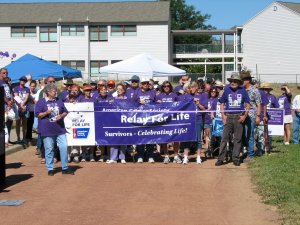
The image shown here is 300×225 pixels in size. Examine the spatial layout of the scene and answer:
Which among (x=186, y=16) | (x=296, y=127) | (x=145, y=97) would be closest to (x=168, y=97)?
(x=145, y=97)

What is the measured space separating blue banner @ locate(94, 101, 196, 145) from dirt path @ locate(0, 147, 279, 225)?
2.44 ft

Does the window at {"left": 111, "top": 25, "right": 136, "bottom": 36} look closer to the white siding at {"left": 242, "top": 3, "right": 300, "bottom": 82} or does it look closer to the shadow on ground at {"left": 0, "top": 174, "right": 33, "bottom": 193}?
the white siding at {"left": 242, "top": 3, "right": 300, "bottom": 82}

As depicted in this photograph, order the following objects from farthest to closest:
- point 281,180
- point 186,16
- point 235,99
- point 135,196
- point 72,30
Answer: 1. point 186,16
2. point 72,30
3. point 235,99
4. point 281,180
5. point 135,196

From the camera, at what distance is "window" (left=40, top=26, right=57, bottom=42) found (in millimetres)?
53938

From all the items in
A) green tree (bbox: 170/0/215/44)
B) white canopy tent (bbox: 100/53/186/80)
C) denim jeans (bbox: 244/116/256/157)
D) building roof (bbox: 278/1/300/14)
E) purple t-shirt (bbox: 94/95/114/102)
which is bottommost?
denim jeans (bbox: 244/116/256/157)

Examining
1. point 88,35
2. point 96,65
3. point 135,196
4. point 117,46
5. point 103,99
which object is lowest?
point 135,196

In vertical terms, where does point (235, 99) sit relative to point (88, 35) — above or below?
below

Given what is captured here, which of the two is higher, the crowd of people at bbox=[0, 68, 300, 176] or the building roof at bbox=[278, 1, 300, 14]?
the building roof at bbox=[278, 1, 300, 14]

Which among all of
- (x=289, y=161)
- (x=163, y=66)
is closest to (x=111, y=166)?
(x=289, y=161)

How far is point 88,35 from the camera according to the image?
5325 cm

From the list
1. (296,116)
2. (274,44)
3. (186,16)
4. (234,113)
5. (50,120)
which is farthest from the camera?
(186,16)

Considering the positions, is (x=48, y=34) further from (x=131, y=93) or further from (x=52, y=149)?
(x=52, y=149)

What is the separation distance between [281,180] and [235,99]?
278cm

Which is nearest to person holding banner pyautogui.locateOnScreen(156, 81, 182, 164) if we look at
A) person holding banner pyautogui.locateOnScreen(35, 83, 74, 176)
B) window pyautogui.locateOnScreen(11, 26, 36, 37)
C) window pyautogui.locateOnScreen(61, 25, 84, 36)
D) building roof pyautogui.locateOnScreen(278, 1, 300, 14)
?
person holding banner pyautogui.locateOnScreen(35, 83, 74, 176)
